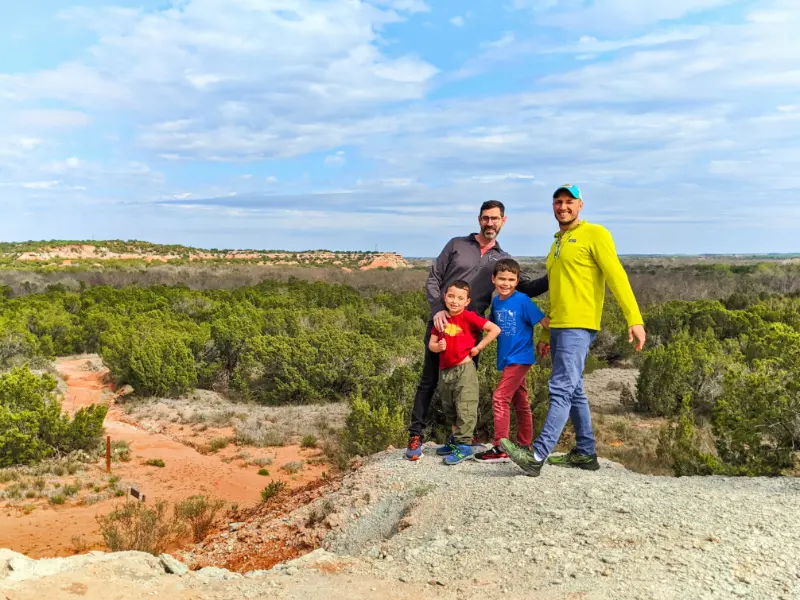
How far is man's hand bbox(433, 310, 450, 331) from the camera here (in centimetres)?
498

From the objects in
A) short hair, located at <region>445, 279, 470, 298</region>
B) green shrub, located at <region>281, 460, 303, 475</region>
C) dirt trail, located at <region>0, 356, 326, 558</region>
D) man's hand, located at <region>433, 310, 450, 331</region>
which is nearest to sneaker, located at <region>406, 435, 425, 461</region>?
man's hand, located at <region>433, 310, 450, 331</region>

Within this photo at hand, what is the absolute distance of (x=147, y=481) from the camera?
892cm

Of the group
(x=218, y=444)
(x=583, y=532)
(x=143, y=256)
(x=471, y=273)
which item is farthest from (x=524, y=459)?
(x=143, y=256)

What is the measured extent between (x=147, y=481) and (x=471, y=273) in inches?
248

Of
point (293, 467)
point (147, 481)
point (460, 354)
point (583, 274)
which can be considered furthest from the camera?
point (293, 467)

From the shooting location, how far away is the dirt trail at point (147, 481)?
6.80 metres

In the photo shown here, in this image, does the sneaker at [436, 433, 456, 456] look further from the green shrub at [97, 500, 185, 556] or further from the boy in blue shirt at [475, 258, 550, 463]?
the green shrub at [97, 500, 185, 556]

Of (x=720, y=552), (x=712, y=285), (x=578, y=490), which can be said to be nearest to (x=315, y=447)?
(x=578, y=490)

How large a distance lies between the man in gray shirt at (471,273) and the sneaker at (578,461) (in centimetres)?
119

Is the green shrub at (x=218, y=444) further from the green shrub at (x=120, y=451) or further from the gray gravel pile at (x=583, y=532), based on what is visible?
the gray gravel pile at (x=583, y=532)

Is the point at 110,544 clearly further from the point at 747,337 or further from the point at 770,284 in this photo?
the point at 770,284

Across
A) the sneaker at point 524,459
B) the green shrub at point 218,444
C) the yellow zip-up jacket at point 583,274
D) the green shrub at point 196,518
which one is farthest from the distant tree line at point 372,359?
the green shrub at point 196,518

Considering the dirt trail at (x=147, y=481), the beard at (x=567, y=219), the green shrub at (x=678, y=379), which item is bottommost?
the dirt trail at (x=147, y=481)

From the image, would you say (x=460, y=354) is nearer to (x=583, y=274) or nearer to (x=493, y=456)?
(x=493, y=456)
